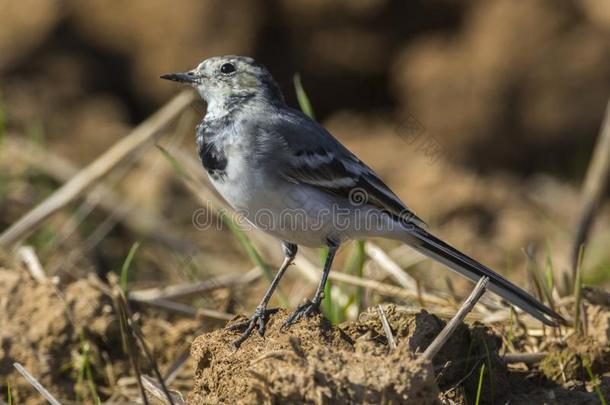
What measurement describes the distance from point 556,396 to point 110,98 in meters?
7.18

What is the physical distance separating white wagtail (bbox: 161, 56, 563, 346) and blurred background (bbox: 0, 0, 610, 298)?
3443 millimetres

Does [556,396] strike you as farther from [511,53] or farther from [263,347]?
[511,53]

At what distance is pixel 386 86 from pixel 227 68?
4958mm

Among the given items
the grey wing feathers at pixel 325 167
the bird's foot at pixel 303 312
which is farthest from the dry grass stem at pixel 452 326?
the grey wing feathers at pixel 325 167

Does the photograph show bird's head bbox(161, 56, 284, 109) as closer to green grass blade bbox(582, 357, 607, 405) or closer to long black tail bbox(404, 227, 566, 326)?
long black tail bbox(404, 227, 566, 326)

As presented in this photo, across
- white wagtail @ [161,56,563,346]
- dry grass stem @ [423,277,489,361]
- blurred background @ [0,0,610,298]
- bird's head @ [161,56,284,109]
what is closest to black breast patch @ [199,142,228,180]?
white wagtail @ [161,56,563,346]

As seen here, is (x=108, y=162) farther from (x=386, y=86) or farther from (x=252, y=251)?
(x=386, y=86)

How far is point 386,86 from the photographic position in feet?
33.8

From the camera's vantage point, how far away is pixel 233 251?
29.5 ft

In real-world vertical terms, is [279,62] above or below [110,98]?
above

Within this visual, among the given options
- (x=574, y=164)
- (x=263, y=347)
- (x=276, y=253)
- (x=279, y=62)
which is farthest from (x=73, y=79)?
(x=263, y=347)

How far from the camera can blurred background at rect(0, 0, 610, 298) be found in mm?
9227

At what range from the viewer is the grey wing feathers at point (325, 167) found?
5016mm

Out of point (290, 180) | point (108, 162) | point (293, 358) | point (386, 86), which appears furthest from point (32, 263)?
point (386, 86)
